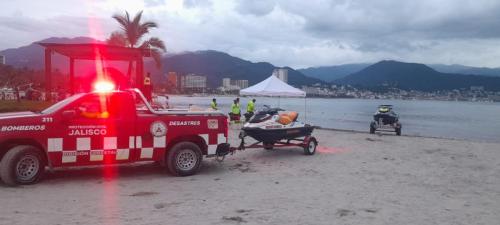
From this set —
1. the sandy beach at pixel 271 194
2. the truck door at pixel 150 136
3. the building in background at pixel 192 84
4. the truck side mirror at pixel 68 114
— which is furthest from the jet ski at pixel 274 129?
the building in background at pixel 192 84

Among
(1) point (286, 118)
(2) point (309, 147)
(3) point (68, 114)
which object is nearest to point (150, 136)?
(3) point (68, 114)

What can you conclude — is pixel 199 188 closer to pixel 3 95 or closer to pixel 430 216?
pixel 430 216

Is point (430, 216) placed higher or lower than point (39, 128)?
lower

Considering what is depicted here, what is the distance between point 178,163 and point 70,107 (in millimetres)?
2367

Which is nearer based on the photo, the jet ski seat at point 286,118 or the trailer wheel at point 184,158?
the trailer wheel at point 184,158

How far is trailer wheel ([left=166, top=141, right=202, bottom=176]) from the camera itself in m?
8.81

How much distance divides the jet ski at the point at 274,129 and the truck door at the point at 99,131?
368 cm

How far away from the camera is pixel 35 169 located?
25.4 feet

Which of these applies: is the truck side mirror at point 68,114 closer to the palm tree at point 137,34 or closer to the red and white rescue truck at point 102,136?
the red and white rescue truck at point 102,136

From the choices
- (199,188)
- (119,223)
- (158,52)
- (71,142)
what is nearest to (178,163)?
(199,188)

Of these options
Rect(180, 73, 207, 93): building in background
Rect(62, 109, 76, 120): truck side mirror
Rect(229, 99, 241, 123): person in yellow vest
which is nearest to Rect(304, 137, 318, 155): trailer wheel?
Rect(62, 109, 76, 120): truck side mirror

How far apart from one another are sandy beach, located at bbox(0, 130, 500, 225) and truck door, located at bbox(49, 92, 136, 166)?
0.53m

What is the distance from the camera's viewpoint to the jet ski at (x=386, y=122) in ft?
72.9

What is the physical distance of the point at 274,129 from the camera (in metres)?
11.7
